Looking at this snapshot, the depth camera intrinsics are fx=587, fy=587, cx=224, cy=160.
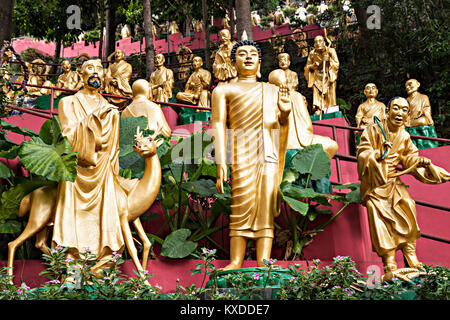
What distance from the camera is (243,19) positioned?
12359 millimetres

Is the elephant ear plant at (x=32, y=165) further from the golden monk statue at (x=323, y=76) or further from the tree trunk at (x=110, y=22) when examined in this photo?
the tree trunk at (x=110, y=22)

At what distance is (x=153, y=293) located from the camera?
14.5ft

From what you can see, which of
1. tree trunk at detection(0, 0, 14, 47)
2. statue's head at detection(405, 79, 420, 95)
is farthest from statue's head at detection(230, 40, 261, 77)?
statue's head at detection(405, 79, 420, 95)

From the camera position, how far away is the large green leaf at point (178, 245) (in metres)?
6.54

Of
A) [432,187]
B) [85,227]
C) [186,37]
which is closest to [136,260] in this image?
[85,227]

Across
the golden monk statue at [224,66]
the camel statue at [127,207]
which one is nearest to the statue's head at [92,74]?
the camel statue at [127,207]

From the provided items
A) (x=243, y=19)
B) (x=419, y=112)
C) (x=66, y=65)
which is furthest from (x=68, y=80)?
(x=419, y=112)

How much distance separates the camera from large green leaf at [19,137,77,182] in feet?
19.7

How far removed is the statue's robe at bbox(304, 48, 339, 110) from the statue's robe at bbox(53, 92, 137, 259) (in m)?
8.04

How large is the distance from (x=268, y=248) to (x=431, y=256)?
3033 mm

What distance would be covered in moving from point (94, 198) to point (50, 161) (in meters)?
0.61

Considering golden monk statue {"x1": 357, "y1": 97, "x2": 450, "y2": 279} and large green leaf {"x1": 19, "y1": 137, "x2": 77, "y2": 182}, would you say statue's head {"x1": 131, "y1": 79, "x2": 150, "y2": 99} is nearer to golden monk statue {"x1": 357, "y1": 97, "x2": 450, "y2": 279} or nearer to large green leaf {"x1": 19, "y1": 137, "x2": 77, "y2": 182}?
large green leaf {"x1": 19, "y1": 137, "x2": 77, "y2": 182}
